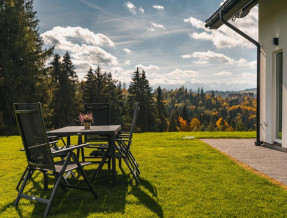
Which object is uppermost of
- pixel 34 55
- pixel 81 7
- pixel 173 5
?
pixel 81 7

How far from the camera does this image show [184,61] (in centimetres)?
4597

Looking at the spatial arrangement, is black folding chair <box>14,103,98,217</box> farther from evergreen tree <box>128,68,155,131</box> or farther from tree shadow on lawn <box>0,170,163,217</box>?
evergreen tree <box>128,68,155,131</box>

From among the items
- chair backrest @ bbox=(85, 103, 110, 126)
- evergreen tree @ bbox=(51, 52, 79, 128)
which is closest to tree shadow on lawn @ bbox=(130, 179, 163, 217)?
chair backrest @ bbox=(85, 103, 110, 126)

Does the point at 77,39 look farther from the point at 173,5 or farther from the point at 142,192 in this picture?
the point at 142,192

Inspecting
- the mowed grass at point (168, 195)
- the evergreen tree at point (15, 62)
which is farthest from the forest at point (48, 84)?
the mowed grass at point (168, 195)

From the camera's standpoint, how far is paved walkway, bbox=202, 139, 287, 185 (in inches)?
182

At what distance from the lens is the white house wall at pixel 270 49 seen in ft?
21.3

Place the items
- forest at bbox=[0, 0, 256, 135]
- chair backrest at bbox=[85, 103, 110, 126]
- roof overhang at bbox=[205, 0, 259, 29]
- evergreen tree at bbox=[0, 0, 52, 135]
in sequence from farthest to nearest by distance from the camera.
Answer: forest at bbox=[0, 0, 256, 135] → evergreen tree at bbox=[0, 0, 52, 135] → roof overhang at bbox=[205, 0, 259, 29] → chair backrest at bbox=[85, 103, 110, 126]

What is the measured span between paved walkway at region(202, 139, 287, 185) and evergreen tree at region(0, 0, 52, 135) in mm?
15080

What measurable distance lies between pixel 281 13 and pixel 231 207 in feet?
18.8

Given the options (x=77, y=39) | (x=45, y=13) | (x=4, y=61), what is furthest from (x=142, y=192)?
(x=77, y=39)

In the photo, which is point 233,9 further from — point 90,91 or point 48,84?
point 90,91

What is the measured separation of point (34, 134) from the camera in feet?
10.3

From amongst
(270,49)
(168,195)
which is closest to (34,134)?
(168,195)
